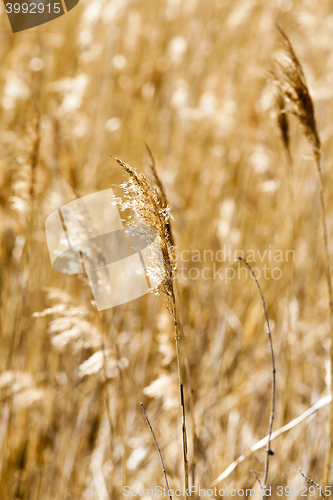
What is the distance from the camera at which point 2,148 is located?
72.1 inches

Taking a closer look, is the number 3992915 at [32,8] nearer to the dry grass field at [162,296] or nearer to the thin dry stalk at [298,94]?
the dry grass field at [162,296]

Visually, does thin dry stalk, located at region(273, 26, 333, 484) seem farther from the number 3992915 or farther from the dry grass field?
the number 3992915

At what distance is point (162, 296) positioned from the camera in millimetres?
952

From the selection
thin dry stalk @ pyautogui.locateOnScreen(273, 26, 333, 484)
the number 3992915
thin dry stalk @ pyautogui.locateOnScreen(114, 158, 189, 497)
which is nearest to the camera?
thin dry stalk @ pyautogui.locateOnScreen(114, 158, 189, 497)

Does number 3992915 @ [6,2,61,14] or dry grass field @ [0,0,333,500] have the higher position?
number 3992915 @ [6,2,61,14]

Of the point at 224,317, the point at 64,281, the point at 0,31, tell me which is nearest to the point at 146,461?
the point at 224,317

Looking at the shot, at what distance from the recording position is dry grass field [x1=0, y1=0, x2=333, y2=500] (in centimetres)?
101

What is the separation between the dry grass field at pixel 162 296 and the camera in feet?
3.31

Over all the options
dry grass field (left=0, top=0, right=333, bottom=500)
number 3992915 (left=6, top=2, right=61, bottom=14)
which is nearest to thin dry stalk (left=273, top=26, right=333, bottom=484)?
dry grass field (left=0, top=0, right=333, bottom=500)

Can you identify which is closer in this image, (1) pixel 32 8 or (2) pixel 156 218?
(2) pixel 156 218

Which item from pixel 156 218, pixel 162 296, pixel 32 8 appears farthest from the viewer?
pixel 32 8

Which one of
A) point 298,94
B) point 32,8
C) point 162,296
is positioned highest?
point 32,8

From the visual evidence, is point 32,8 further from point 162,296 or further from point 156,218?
point 156,218

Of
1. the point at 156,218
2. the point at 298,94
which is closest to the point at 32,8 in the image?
the point at 298,94
